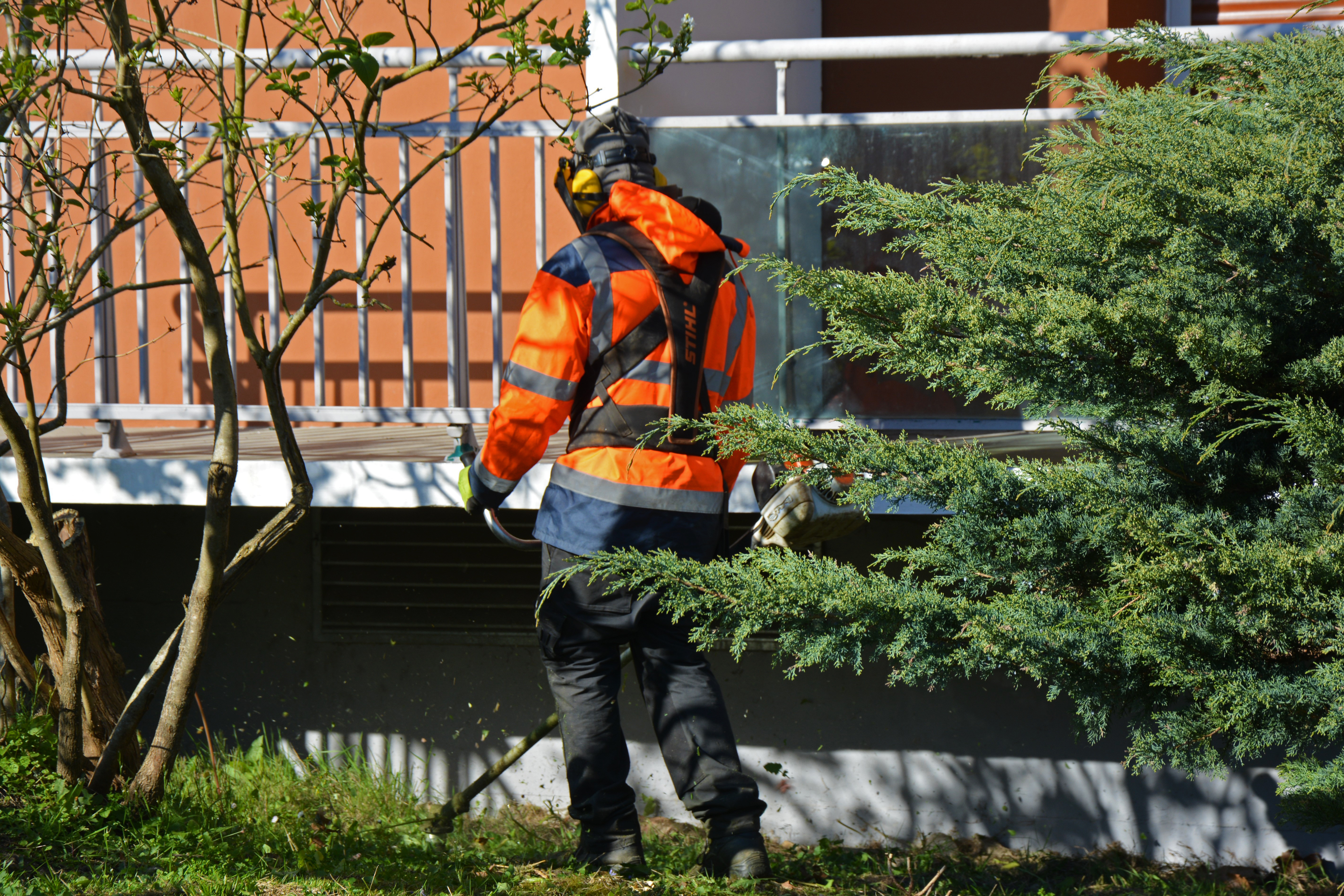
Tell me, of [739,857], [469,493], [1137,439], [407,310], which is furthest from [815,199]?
[739,857]

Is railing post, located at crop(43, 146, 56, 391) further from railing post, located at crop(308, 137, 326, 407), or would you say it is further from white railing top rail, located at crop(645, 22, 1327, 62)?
white railing top rail, located at crop(645, 22, 1327, 62)

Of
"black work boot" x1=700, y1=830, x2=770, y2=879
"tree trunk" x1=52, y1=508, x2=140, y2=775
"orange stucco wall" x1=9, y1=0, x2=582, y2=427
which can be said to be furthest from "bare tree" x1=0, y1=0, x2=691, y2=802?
"black work boot" x1=700, y1=830, x2=770, y2=879

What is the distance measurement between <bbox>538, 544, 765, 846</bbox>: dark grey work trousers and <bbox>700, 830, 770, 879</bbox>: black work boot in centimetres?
2

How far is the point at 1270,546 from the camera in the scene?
1774 millimetres

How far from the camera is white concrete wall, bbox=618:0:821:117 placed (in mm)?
4977

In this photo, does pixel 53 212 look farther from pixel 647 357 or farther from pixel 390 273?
Answer: pixel 390 273

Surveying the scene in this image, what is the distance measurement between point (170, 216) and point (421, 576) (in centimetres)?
215

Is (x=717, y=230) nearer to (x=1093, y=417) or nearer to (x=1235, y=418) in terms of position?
(x=1093, y=417)

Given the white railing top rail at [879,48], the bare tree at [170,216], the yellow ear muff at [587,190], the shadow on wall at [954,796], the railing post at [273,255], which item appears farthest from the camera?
the shadow on wall at [954,796]

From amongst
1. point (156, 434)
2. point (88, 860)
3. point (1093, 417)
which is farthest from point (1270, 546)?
point (156, 434)

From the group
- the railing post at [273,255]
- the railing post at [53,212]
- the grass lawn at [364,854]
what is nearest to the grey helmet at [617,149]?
the railing post at [273,255]

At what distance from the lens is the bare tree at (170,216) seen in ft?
8.50

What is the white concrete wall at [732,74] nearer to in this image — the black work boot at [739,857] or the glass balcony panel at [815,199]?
the glass balcony panel at [815,199]

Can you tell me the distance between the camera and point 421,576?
15.1 feet
